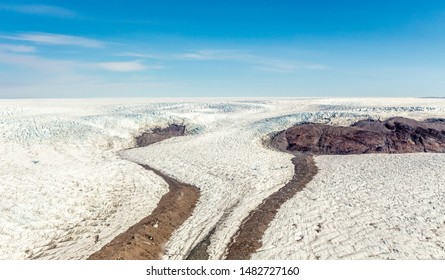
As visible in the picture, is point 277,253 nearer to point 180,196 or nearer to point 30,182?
point 180,196

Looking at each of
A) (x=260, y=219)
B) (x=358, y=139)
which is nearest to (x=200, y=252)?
(x=260, y=219)

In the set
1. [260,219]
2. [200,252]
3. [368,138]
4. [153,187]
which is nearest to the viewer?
[200,252]

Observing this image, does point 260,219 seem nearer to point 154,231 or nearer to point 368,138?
point 154,231

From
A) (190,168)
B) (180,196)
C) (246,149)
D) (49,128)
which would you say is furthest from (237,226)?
(49,128)

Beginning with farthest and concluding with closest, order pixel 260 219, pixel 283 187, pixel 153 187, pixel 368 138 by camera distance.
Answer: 1. pixel 368 138
2. pixel 153 187
3. pixel 283 187
4. pixel 260 219

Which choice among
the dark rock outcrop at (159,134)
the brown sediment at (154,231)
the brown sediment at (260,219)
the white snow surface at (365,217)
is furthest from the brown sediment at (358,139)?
the dark rock outcrop at (159,134)

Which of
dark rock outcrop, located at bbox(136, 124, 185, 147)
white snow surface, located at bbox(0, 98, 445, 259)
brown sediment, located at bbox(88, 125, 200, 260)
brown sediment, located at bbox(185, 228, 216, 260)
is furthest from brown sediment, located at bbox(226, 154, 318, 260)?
dark rock outcrop, located at bbox(136, 124, 185, 147)

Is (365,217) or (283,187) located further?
(283,187)
